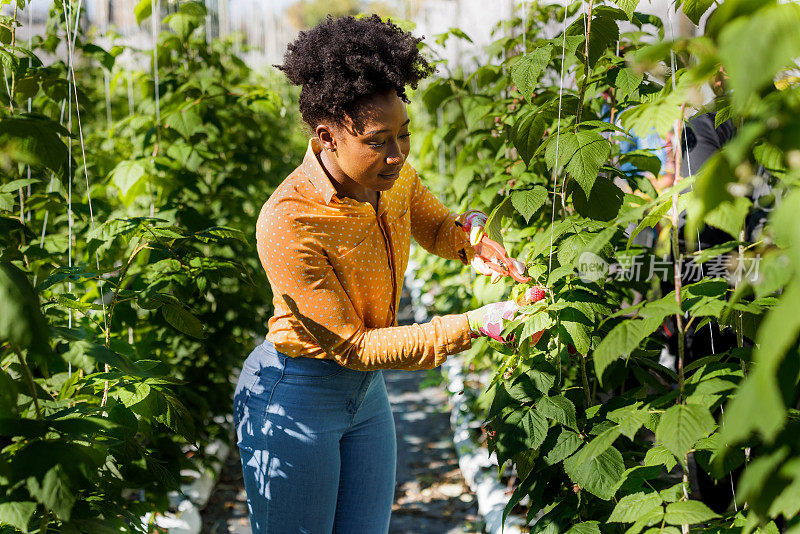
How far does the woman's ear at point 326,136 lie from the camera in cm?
169

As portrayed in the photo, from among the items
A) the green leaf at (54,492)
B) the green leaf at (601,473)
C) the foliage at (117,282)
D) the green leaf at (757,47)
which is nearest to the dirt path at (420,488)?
the foliage at (117,282)

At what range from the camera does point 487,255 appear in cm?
182

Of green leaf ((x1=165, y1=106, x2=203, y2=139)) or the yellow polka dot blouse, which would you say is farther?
green leaf ((x1=165, y1=106, x2=203, y2=139))

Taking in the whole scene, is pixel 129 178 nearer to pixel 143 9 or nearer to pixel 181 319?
pixel 143 9

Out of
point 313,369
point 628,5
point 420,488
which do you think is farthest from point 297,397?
point 420,488

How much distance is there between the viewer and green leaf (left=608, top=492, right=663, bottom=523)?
1237 mm

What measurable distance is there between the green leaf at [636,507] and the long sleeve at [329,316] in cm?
48

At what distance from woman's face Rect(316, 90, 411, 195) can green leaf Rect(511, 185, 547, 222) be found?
310mm

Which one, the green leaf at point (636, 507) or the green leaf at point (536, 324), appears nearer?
the green leaf at point (636, 507)

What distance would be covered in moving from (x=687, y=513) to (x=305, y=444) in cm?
90

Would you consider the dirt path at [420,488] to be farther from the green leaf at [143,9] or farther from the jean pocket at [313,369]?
the green leaf at [143,9]

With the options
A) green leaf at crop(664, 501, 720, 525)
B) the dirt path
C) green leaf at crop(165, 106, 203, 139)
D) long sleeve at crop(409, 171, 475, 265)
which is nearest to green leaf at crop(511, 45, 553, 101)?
long sleeve at crop(409, 171, 475, 265)

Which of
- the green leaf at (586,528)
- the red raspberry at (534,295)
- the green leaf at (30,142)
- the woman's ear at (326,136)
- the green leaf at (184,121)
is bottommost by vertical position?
the green leaf at (586,528)

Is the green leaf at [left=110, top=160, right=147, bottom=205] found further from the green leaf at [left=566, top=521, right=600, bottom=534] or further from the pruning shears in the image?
the green leaf at [left=566, top=521, right=600, bottom=534]
